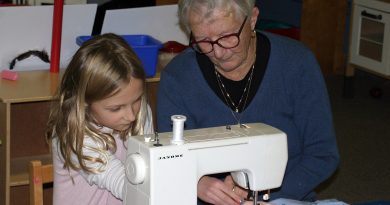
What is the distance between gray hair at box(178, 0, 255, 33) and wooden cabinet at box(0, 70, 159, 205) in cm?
88

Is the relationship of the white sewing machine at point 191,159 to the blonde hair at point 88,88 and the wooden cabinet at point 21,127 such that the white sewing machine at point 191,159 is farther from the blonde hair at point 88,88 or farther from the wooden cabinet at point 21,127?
the wooden cabinet at point 21,127

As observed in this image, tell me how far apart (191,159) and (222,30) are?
44cm

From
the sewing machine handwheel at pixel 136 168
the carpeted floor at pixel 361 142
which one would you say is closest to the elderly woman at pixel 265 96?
the sewing machine handwheel at pixel 136 168

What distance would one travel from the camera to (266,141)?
1543 millimetres

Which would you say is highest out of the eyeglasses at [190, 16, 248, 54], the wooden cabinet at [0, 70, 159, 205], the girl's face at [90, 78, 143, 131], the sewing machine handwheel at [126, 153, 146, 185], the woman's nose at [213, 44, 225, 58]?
the eyeglasses at [190, 16, 248, 54]

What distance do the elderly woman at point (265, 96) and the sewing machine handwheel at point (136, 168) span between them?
421 millimetres

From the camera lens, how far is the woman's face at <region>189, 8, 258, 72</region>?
1791 mm

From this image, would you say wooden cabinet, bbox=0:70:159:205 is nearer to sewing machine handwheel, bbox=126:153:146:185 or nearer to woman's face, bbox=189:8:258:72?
woman's face, bbox=189:8:258:72

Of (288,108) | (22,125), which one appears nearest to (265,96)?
(288,108)

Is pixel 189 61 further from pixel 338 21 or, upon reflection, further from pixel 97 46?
pixel 338 21

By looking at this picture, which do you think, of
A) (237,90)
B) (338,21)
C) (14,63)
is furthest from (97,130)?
(338,21)

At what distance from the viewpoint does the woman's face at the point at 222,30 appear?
1.79 meters

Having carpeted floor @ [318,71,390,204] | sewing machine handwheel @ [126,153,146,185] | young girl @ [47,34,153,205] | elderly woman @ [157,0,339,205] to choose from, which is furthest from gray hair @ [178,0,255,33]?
carpeted floor @ [318,71,390,204]

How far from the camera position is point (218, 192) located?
171cm
